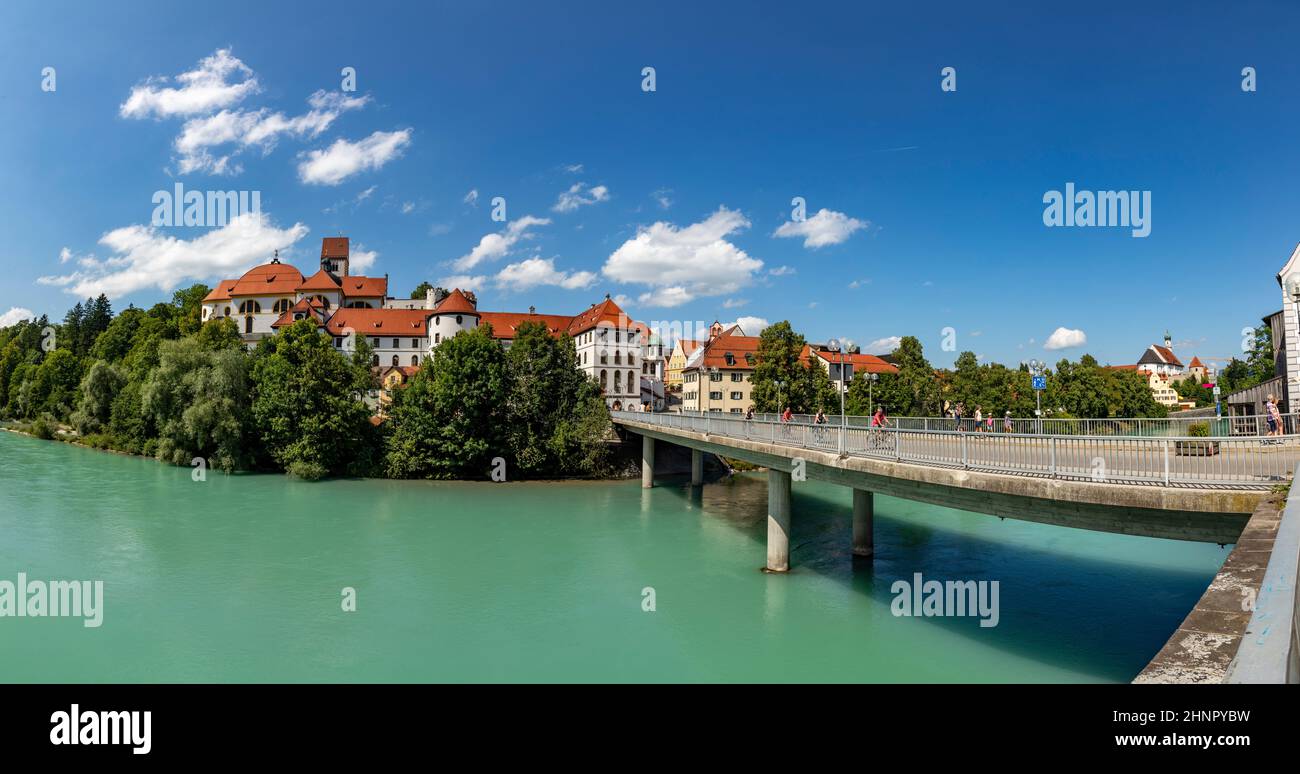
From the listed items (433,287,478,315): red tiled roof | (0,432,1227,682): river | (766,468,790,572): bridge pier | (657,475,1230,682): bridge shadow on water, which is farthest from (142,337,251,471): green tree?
(766,468,790,572): bridge pier

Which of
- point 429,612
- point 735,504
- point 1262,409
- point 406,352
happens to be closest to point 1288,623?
point 429,612

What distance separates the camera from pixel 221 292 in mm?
94812

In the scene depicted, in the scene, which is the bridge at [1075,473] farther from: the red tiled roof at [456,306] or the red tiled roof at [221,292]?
the red tiled roof at [221,292]

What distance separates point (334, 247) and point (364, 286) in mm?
13545

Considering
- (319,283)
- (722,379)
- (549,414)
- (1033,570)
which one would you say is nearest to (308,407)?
(549,414)

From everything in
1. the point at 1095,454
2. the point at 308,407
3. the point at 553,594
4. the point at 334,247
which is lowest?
the point at 553,594

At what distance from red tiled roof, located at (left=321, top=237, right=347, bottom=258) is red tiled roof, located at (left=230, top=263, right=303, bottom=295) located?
13.1 metres

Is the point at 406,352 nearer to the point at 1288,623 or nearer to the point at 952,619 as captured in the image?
the point at 952,619

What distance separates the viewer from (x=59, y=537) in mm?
24141

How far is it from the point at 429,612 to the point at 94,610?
838cm

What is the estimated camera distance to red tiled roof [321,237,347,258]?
106m

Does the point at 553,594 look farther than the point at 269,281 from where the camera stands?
No

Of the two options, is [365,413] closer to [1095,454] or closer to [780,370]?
[780,370]

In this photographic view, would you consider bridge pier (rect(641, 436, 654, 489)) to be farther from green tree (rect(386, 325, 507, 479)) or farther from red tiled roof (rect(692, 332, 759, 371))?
red tiled roof (rect(692, 332, 759, 371))
